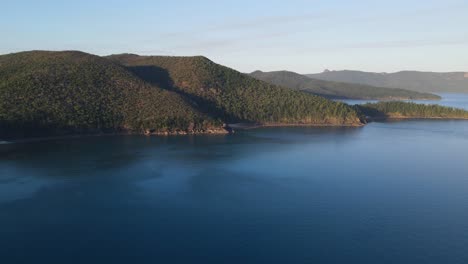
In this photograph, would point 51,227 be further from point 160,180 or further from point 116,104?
point 116,104

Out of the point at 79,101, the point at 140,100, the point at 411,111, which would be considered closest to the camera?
the point at 79,101

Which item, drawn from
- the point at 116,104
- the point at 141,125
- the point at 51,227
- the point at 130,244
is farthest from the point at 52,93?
the point at 130,244

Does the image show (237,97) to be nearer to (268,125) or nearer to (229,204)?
(268,125)

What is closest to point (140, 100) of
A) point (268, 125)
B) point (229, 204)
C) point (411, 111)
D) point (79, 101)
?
point (79, 101)

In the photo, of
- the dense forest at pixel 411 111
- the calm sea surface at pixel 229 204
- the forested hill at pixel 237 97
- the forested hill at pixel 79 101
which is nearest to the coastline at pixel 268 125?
the forested hill at pixel 237 97

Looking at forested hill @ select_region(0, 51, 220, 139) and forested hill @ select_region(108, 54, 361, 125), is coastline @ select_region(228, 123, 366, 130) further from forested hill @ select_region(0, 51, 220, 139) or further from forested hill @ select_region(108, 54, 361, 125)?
forested hill @ select_region(0, 51, 220, 139)

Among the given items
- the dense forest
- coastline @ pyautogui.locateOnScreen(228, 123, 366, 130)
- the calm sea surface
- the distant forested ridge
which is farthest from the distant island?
the calm sea surface
